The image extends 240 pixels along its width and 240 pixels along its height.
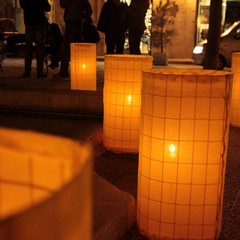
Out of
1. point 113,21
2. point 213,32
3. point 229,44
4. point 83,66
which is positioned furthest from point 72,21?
point 229,44

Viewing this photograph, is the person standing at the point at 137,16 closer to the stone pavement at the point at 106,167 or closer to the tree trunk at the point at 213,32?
the tree trunk at the point at 213,32

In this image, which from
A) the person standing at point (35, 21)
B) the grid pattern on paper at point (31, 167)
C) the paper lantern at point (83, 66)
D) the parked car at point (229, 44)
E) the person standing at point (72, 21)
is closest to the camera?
the grid pattern on paper at point (31, 167)

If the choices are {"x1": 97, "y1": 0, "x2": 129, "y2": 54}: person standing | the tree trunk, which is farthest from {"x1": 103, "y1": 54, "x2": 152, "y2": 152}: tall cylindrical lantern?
{"x1": 97, "y1": 0, "x2": 129, "y2": 54}: person standing

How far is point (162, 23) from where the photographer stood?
1891cm

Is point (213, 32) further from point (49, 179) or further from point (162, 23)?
point (162, 23)

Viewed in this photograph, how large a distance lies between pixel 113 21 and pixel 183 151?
7040 millimetres

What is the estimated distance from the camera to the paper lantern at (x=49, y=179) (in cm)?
94

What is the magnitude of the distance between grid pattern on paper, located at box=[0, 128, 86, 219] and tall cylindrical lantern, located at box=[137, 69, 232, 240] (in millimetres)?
1849

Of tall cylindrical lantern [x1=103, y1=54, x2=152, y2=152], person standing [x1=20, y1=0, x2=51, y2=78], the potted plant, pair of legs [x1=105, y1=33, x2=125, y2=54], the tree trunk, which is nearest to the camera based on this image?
tall cylindrical lantern [x1=103, y1=54, x2=152, y2=152]

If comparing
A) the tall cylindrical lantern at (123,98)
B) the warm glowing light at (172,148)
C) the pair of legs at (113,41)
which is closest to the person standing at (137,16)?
the pair of legs at (113,41)

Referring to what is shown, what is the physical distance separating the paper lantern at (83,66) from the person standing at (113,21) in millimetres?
2362

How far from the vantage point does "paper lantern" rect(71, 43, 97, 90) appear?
283 inches

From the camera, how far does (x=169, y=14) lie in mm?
19016

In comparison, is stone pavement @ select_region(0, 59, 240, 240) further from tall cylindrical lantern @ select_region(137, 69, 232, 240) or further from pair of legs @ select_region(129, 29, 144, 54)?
pair of legs @ select_region(129, 29, 144, 54)
